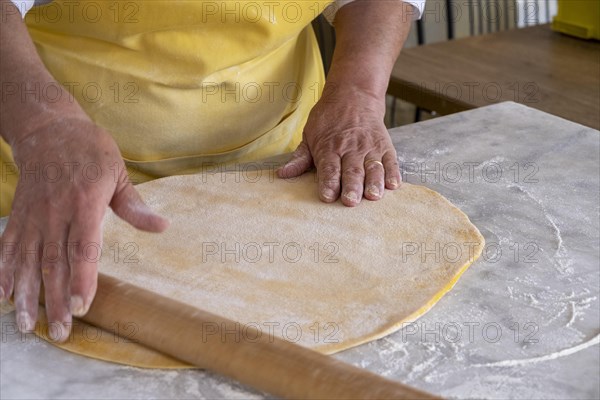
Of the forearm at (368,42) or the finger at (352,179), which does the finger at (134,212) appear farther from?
the forearm at (368,42)

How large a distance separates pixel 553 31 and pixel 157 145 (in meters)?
1.85

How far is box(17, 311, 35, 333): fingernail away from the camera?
3.82ft

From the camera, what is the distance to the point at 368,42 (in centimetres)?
186

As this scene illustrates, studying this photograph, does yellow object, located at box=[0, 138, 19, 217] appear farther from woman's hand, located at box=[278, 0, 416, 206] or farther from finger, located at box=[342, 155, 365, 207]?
finger, located at box=[342, 155, 365, 207]

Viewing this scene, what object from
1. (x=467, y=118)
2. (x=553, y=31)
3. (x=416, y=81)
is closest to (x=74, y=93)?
(x=467, y=118)

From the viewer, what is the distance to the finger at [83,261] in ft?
3.82

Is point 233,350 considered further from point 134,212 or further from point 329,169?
point 329,169

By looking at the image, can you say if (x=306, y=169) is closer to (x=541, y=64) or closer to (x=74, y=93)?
(x=74, y=93)

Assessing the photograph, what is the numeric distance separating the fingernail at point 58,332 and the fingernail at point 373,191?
0.62 meters

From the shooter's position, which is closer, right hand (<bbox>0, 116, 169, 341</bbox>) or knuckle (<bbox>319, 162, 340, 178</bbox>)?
right hand (<bbox>0, 116, 169, 341</bbox>)

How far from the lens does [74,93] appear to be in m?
1.69

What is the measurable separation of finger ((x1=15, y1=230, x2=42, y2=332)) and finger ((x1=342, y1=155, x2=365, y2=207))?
555mm

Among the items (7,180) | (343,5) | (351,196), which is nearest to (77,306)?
(351,196)

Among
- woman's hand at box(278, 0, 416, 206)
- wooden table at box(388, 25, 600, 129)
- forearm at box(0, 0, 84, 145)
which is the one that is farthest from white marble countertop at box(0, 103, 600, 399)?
wooden table at box(388, 25, 600, 129)
